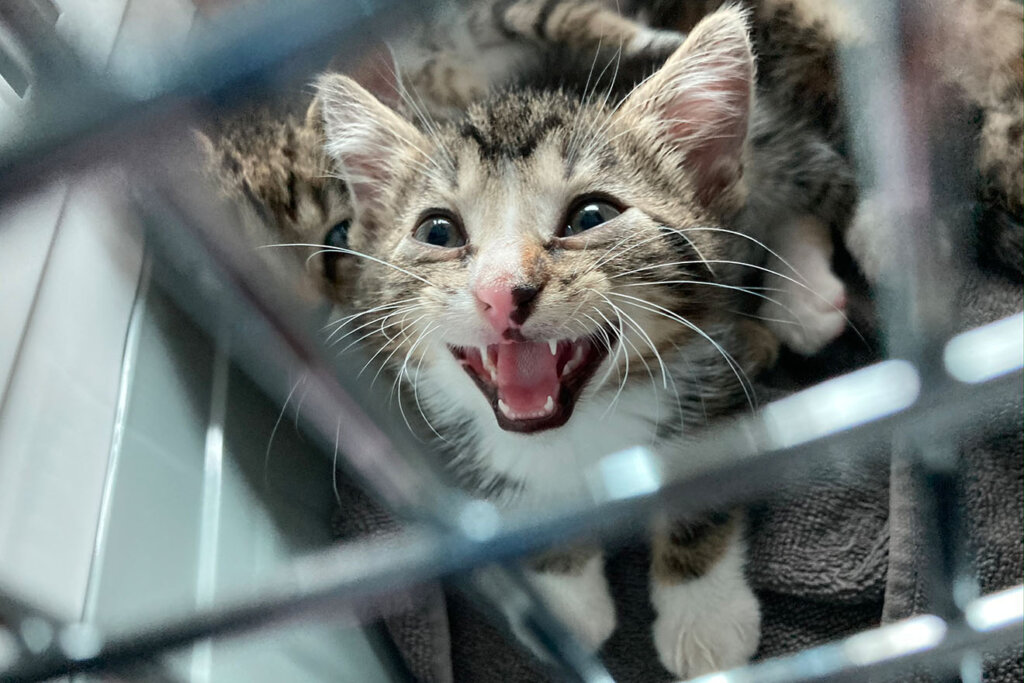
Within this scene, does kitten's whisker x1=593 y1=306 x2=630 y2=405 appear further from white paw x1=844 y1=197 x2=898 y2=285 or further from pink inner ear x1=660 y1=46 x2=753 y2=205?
white paw x1=844 y1=197 x2=898 y2=285

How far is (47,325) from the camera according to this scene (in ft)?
2.51

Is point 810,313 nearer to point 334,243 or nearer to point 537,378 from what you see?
point 537,378

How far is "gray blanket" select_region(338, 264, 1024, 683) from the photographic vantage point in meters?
0.87

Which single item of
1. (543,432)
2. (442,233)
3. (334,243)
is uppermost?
(334,243)

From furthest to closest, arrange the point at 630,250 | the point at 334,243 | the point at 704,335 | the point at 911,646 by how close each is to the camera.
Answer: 1. the point at 334,243
2. the point at 704,335
3. the point at 630,250
4. the point at 911,646

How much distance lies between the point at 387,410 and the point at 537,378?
0.16 m

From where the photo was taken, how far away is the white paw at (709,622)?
91 cm

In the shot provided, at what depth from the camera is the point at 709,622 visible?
0.93 metres

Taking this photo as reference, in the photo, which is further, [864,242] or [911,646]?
[864,242]

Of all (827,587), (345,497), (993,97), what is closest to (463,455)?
(345,497)

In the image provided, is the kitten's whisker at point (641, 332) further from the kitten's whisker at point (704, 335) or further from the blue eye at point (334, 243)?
the blue eye at point (334, 243)

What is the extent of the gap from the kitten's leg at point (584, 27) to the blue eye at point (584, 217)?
320 millimetres

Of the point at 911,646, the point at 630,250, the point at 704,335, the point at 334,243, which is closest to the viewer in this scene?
the point at 911,646

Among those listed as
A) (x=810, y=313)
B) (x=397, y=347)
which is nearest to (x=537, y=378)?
(x=397, y=347)
